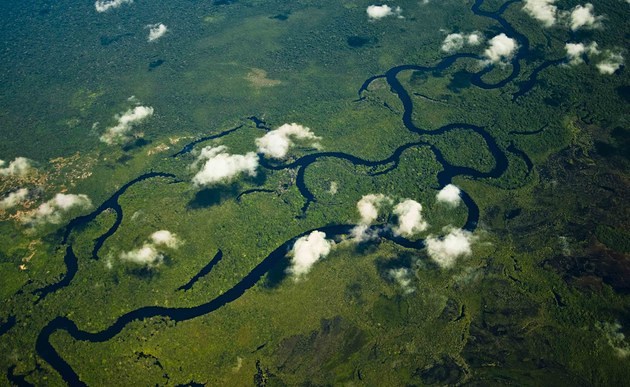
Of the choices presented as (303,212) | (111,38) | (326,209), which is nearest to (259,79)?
(303,212)

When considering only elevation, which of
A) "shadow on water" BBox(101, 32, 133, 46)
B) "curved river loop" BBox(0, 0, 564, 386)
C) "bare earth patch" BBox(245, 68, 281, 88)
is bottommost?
"curved river loop" BBox(0, 0, 564, 386)

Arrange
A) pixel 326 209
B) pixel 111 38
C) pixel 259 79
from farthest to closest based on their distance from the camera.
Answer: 1. pixel 111 38
2. pixel 259 79
3. pixel 326 209

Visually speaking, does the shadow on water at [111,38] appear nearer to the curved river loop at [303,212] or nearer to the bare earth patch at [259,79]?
the bare earth patch at [259,79]

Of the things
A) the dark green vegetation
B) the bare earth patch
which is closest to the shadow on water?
the dark green vegetation

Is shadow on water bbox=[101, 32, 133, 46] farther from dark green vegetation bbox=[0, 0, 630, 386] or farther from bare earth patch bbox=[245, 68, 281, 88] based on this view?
bare earth patch bbox=[245, 68, 281, 88]

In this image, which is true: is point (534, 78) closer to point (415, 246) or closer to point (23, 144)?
point (415, 246)

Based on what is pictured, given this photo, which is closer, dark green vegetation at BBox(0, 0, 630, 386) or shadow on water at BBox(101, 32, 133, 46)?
dark green vegetation at BBox(0, 0, 630, 386)

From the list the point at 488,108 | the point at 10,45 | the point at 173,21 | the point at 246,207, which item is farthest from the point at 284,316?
the point at 10,45

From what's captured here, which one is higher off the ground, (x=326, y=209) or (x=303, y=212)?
(x=326, y=209)

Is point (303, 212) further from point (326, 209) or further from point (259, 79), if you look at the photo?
point (259, 79)
